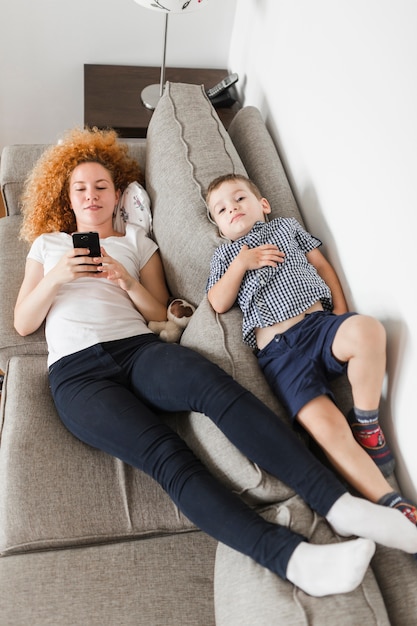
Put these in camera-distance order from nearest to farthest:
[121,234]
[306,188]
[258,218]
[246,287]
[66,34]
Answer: [246,287]
[258,218]
[306,188]
[121,234]
[66,34]

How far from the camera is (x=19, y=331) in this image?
1.84 meters

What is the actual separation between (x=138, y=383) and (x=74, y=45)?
169 centimetres

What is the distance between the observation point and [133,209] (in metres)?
2.09

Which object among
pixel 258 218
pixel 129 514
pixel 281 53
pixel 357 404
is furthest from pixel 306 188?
pixel 129 514

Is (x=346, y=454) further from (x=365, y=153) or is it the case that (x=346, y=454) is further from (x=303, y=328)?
(x=365, y=153)

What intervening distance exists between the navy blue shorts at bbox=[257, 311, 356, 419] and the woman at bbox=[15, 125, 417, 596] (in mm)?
101

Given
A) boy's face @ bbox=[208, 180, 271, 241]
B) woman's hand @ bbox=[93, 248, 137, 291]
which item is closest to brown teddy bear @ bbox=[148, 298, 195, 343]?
woman's hand @ bbox=[93, 248, 137, 291]

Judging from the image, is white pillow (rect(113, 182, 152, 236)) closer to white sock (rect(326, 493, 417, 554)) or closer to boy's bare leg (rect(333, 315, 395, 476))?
boy's bare leg (rect(333, 315, 395, 476))

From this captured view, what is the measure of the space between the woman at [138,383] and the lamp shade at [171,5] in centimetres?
44

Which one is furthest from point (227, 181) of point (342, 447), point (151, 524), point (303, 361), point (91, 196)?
point (151, 524)

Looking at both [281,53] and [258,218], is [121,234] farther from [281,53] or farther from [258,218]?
[281,53]

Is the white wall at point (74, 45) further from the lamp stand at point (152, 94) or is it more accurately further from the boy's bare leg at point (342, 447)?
the boy's bare leg at point (342, 447)

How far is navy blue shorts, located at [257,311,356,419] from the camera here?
151cm

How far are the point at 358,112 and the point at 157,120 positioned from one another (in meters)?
0.83
